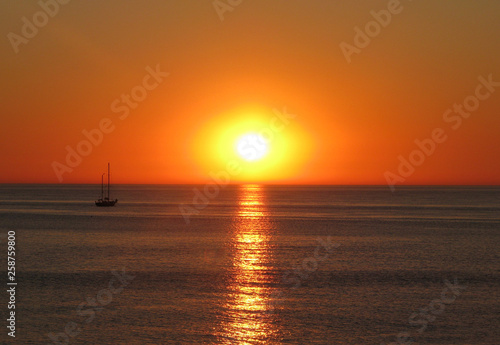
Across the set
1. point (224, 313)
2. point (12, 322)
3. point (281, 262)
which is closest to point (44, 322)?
point (12, 322)

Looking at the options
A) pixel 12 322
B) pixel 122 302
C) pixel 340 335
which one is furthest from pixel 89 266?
pixel 340 335

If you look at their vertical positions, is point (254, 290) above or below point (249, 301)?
above

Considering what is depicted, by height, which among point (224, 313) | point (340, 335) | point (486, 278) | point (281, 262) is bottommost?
point (340, 335)

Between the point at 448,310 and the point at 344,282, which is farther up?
the point at 344,282

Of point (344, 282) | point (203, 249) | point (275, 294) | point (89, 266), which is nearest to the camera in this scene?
point (275, 294)

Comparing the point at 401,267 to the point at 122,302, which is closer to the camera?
the point at 122,302

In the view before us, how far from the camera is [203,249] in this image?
5891cm

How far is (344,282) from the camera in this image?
40000 mm

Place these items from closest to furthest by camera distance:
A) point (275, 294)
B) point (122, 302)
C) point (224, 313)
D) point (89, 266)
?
1. point (224, 313)
2. point (122, 302)
3. point (275, 294)
4. point (89, 266)

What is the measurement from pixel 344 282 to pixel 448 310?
Result: 9608 millimetres

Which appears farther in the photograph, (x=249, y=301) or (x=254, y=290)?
(x=254, y=290)

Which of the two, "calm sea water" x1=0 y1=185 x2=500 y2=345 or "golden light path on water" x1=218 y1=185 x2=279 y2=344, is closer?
"golden light path on water" x1=218 y1=185 x2=279 y2=344

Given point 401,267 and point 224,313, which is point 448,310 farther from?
point 401,267

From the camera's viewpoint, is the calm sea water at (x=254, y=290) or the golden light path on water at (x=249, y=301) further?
the calm sea water at (x=254, y=290)
